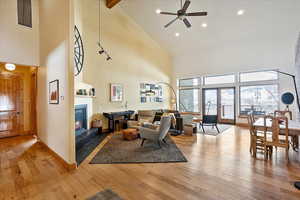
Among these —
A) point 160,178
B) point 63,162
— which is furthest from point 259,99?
point 63,162

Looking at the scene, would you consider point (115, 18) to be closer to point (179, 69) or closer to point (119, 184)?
point (179, 69)

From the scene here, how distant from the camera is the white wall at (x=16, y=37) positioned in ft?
12.2

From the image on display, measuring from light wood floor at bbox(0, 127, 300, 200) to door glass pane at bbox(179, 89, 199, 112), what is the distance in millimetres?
5594

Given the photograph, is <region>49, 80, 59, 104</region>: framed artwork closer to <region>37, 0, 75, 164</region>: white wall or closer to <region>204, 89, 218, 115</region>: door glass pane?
<region>37, 0, 75, 164</region>: white wall

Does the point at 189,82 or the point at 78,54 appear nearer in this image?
the point at 78,54

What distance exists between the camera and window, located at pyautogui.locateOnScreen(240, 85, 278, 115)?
667 cm

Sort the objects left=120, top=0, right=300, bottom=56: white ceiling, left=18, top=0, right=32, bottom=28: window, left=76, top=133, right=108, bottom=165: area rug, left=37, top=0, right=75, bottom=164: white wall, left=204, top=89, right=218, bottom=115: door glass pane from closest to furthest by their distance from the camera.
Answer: left=37, top=0, right=75, bottom=164: white wall < left=76, top=133, right=108, bottom=165: area rug < left=18, top=0, right=32, bottom=28: window < left=120, top=0, right=300, bottom=56: white ceiling < left=204, top=89, right=218, bottom=115: door glass pane

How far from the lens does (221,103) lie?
26.6 feet

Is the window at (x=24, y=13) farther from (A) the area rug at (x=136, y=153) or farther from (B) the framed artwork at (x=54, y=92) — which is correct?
(A) the area rug at (x=136, y=153)

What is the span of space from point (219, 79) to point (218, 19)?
3259 millimetres

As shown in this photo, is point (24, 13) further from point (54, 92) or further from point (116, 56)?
point (116, 56)

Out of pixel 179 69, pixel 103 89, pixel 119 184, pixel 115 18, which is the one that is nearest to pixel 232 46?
pixel 179 69

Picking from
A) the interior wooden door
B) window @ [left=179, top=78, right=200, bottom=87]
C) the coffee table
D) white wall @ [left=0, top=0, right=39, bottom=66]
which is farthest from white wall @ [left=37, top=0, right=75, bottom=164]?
window @ [left=179, top=78, right=200, bottom=87]

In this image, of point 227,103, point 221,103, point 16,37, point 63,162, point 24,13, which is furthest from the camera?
point 221,103
